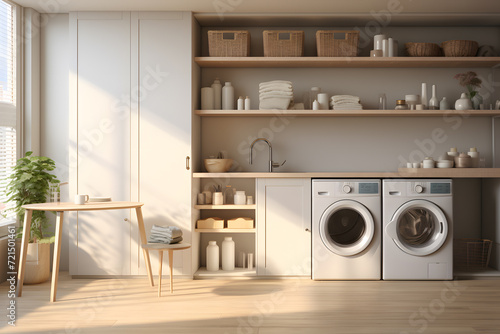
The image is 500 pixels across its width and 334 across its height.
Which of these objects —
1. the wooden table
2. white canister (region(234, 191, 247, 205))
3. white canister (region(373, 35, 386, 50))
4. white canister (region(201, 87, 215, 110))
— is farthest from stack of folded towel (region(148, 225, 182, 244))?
white canister (region(373, 35, 386, 50))

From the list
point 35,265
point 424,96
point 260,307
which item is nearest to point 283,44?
point 424,96

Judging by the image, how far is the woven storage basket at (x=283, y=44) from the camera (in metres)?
4.48

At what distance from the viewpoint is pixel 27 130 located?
4562 millimetres

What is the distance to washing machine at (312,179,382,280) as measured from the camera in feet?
14.1

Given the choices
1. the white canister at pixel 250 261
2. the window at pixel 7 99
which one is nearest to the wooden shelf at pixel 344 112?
the white canister at pixel 250 261

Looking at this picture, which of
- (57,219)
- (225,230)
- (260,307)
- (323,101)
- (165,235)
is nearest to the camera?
(260,307)

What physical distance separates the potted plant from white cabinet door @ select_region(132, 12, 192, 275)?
76cm

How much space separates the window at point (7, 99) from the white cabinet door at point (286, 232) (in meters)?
2.19

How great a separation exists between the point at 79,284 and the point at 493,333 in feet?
10.3

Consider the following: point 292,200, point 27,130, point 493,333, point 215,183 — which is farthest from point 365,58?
point 27,130

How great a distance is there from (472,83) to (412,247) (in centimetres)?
162

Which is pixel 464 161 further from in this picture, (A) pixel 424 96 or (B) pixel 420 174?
(A) pixel 424 96

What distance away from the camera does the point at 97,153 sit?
438cm

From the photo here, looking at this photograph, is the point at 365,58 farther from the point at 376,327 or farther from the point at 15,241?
the point at 15,241
